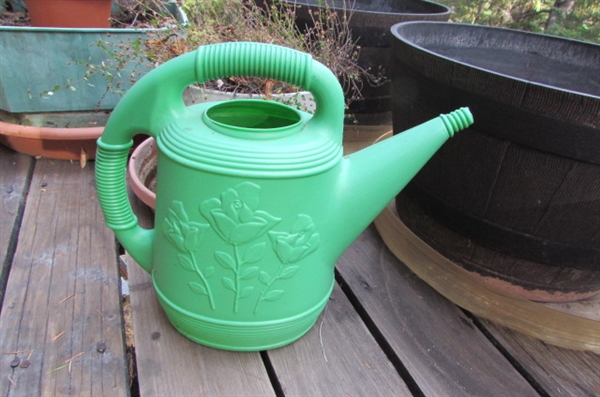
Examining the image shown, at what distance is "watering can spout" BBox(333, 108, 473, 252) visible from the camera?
68 cm

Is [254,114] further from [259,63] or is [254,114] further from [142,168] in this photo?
[142,168]

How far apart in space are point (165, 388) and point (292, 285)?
252 millimetres

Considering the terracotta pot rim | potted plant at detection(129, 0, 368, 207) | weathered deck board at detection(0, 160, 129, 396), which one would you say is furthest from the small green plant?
weathered deck board at detection(0, 160, 129, 396)

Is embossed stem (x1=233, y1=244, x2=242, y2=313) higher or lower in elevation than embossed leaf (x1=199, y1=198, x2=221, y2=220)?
lower

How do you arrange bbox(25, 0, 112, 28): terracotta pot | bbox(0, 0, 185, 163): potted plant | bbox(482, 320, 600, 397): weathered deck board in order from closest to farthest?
bbox(482, 320, 600, 397): weathered deck board
bbox(0, 0, 185, 163): potted plant
bbox(25, 0, 112, 28): terracotta pot

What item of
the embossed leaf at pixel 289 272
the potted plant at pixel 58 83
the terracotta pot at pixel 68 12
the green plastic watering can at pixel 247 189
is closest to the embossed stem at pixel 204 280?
the green plastic watering can at pixel 247 189

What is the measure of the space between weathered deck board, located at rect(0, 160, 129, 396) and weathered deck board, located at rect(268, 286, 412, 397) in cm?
26

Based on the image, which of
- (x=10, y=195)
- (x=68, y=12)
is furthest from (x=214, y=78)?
(x=68, y=12)

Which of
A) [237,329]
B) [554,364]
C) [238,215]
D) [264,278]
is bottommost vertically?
[554,364]

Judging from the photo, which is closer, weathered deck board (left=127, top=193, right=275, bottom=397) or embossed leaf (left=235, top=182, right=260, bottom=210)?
embossed leaf (left=235, top=182, right=260, bottom=210)

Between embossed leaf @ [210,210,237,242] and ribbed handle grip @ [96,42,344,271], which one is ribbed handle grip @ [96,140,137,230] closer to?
ribbed handle grip @ [96,42,344,271]

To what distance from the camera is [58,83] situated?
1.21m

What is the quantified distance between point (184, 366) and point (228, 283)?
178mm

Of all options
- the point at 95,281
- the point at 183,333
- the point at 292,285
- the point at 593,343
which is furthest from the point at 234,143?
the point at 593,343
